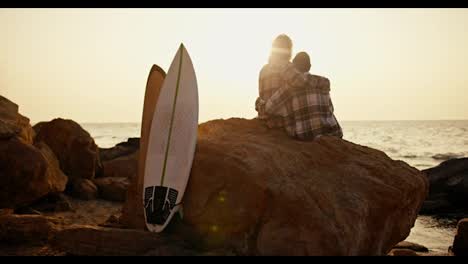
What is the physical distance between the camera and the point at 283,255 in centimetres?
447

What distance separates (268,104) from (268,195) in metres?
2.07

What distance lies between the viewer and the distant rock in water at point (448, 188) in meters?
14.7

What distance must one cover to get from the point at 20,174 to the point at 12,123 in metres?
1.15

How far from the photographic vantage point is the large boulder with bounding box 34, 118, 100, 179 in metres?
12.0

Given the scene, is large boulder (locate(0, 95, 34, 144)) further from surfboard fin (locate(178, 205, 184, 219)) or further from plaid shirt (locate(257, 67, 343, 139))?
plaid shirt (locate(257, 67, 343, 139))

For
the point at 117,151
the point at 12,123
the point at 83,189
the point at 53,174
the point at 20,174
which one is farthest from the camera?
the point at 117,151

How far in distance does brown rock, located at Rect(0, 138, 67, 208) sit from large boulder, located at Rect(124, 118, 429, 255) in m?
3.27

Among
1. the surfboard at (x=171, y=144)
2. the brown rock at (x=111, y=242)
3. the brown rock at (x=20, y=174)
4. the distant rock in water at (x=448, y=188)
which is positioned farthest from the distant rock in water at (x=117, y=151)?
the brown rock at (x=111, y=242)

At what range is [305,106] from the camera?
6238mm

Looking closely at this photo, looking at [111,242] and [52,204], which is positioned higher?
[111,242]

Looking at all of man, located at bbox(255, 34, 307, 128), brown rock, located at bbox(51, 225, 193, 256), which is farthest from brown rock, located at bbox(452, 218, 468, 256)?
brown rock, located at bbox(51, 225, 193, 256)

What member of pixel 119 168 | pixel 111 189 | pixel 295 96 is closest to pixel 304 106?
pixel 295 96

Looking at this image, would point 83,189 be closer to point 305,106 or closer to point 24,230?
point 24,230
